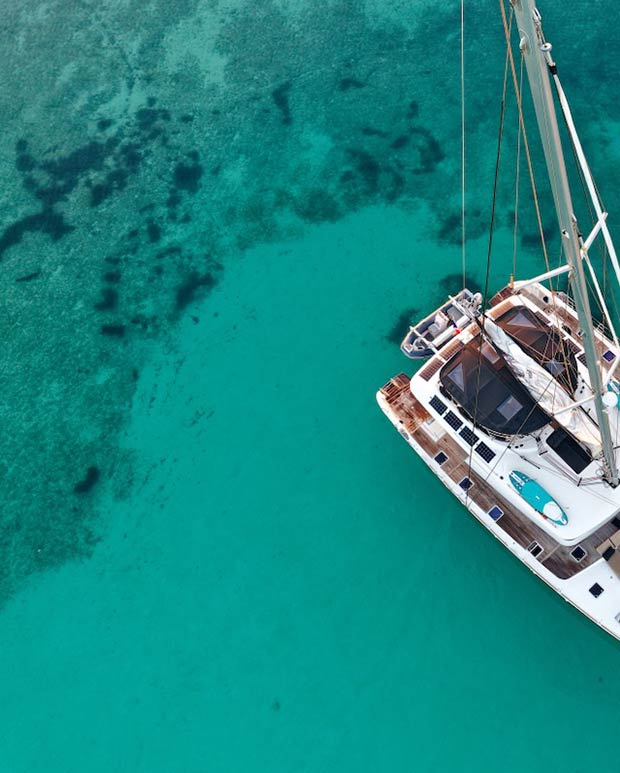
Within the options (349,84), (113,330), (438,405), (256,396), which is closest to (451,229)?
(349,84)

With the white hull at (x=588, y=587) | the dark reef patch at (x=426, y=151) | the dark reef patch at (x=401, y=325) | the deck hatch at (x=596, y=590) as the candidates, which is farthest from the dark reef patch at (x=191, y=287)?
the deck hatch at (x=596, y=590)

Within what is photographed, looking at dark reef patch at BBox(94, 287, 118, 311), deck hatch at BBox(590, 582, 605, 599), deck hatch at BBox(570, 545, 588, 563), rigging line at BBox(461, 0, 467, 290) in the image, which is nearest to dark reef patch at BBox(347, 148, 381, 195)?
rigging line at BBox(461, 0, 467, 290)

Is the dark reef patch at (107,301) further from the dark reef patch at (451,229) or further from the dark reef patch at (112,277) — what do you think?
the dark reef patch at (451,229)

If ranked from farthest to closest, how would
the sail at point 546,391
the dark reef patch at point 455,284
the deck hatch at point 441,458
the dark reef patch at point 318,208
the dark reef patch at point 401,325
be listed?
the dark reef patch at point 318,208 → the dark reef patch at point 455,284 → the dark reef patch at point 401,325 → the deck hatch at point 441,458 → the sail at point 546,391

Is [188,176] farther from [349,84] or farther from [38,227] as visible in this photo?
[349,84]

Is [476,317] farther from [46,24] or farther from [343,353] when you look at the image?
[46,24]

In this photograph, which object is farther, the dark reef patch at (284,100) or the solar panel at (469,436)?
the dark reef patch at (284,100)

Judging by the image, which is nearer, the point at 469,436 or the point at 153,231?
the point at 469,436
